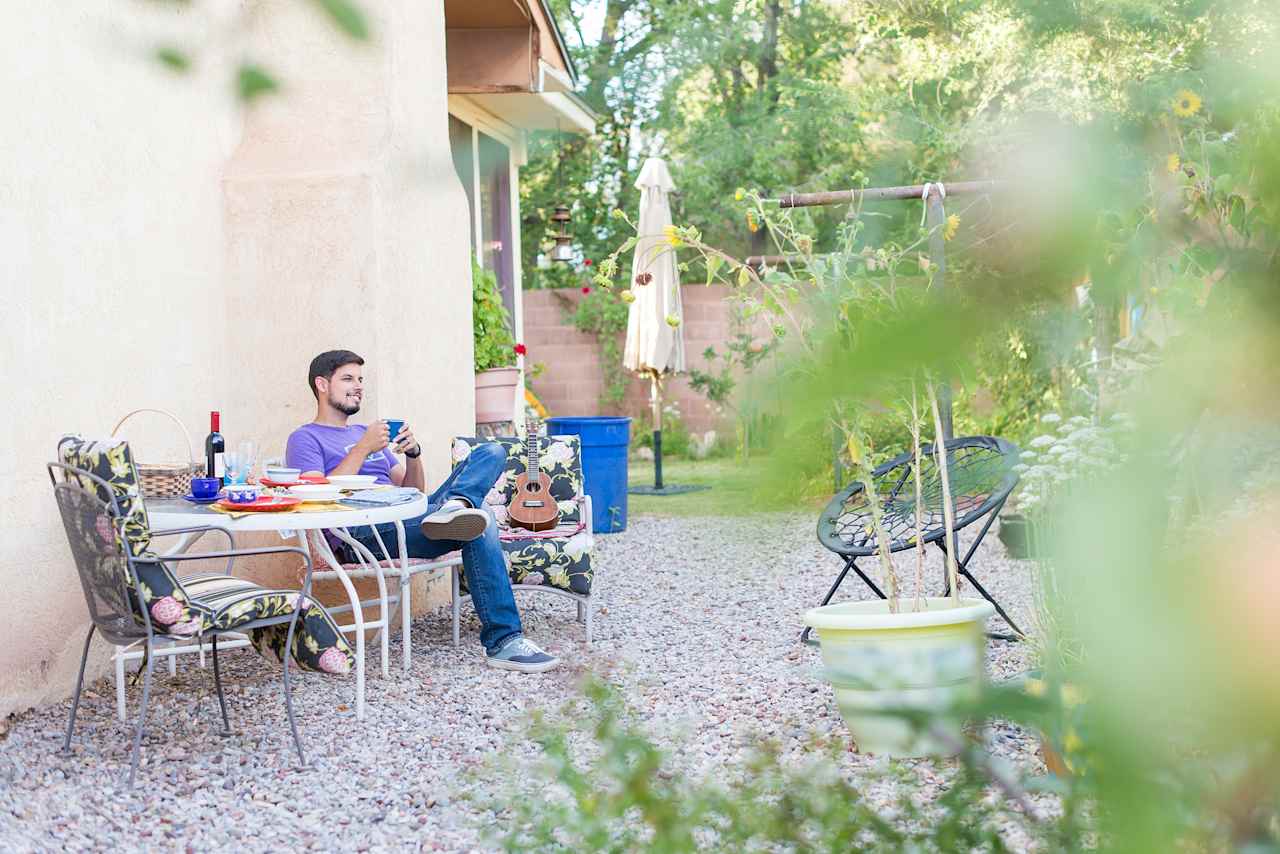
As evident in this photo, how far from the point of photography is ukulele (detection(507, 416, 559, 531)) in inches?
217

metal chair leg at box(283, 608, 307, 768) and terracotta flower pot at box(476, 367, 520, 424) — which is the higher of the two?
terracotta flower pot at box(476, 367, 520, 424)

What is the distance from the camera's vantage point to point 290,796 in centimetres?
329

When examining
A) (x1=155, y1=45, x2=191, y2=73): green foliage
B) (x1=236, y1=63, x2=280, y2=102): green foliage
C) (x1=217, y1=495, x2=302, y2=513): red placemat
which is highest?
(x1=155, y1=45, x2=191, y2=73): green foliage

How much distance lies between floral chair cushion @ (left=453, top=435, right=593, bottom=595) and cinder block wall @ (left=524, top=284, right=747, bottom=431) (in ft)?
23.4

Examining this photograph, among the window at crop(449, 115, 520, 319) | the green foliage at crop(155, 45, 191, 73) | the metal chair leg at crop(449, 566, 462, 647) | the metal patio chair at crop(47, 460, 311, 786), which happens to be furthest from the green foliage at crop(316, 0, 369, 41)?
the window at crop(449, 115, 520, 319)

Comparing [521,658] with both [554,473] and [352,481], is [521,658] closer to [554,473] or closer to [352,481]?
[352,481]

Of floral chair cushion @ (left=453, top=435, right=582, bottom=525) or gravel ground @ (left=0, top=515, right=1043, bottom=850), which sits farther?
floral chair cushion @ (left=453, top=435, right=582, bottom=525)

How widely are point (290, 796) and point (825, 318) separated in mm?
3115

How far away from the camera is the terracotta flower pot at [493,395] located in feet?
23.3

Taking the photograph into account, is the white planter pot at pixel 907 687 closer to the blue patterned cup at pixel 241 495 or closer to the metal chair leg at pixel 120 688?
the blue patterned cup at pixel 241 495

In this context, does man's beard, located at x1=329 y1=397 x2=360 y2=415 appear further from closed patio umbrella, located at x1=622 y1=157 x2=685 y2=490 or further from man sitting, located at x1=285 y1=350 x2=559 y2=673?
closed patio umbrella, located at x1=622 y1=157 x2=685 y2=490

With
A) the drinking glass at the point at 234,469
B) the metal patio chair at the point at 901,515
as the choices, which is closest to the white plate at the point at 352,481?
the drinking glass at the point at 234,469

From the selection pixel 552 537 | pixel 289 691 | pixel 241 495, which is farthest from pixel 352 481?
pixel 552 537

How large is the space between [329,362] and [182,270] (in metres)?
0.65
